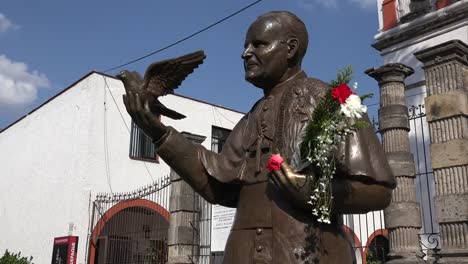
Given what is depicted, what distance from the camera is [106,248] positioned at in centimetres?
1424

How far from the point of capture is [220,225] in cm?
961

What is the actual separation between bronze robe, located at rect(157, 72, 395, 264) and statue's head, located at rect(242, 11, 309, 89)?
9cm

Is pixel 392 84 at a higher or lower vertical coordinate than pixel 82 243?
higher

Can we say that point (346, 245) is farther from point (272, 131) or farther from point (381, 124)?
point (381, 124)

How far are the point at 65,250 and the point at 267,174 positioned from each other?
13.8 m

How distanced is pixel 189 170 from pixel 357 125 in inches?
37.1

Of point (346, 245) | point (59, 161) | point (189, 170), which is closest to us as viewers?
point (346, 245)

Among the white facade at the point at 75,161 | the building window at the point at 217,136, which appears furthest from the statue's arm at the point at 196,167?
the building window at the point at 217,136

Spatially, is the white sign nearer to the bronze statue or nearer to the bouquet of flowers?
the bronze statue

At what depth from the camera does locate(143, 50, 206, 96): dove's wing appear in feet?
8.26

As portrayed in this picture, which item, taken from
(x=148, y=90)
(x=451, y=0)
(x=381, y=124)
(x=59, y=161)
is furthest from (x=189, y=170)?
(x=59, y=161)

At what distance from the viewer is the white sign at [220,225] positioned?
9.44m

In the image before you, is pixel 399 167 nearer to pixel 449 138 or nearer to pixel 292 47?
pixel 449 138

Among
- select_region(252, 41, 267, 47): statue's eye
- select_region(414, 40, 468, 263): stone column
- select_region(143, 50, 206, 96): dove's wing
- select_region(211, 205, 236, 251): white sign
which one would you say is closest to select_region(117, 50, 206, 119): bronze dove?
select_region(143, 50, 206, 96): dove's wing
